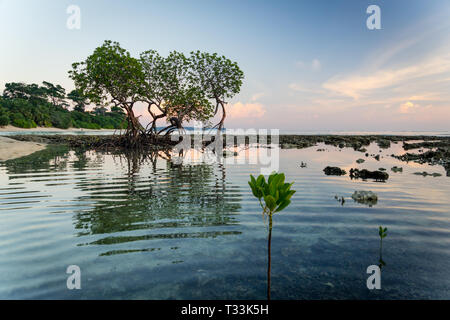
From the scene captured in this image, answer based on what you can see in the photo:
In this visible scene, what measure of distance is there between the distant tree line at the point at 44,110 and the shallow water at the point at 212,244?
67022 millimetres

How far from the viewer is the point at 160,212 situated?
7.69 metres

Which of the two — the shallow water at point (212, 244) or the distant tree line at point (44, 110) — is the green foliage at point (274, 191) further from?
the distant tree line at point (44, 110)

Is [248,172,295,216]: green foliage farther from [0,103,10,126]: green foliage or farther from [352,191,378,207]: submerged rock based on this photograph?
[0,103,10,126]: green foliage

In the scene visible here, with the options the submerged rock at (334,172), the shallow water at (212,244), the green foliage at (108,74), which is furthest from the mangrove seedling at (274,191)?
the green foliage at (108,74)

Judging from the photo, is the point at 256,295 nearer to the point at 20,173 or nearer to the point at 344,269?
the point at 344,269

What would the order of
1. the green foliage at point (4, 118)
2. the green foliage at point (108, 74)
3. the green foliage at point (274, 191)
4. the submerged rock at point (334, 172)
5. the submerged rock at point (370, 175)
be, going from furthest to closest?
the green foliage at point (4, 118)
the green foliage at point (108, 74)
the submerged rock at point (334, 172)
the submerged rock at point (370, 175)
the green foliage at point (274, 191)

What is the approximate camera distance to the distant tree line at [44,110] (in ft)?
259

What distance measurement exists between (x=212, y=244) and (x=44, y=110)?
357ft

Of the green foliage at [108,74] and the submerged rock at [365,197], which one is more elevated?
the green foliage at [108,74]

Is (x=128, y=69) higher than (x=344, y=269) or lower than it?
→ higher

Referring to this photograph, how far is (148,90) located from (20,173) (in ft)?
79.3

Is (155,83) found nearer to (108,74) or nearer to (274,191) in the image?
(108,74)
